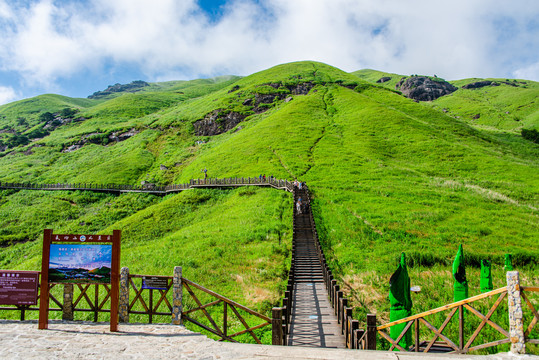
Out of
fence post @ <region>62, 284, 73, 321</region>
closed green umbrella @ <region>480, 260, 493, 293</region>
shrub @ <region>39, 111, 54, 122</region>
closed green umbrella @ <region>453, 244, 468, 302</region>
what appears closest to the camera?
fence post @ <region>62, 284, 73, 321</region>

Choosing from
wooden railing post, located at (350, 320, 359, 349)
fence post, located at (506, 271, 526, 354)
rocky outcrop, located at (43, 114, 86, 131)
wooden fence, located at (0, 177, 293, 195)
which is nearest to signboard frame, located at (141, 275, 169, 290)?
wooden railing post, located at (350, 320, 359, 349)

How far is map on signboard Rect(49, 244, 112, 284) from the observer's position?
1108 centimetres

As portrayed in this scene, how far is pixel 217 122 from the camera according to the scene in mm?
110875

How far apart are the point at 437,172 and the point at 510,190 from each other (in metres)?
12.2

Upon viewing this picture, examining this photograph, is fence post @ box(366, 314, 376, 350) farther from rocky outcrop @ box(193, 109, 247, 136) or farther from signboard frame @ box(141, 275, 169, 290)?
rocky outcrop @ box(193, 109, 247, 136)

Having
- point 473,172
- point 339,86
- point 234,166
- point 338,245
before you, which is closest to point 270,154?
point 234,166

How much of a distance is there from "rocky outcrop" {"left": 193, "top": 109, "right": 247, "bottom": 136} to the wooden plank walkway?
277ft

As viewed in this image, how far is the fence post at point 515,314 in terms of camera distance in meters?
7.93

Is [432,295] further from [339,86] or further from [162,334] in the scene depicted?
[339,86]

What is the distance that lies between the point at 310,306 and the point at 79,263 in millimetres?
10736

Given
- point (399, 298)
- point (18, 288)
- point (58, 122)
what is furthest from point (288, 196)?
point (58, 122)

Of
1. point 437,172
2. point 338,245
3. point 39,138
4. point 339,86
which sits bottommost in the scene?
→ point 338,245

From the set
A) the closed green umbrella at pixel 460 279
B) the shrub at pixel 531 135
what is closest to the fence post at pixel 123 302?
the closed green umbrella at pixel 460 279

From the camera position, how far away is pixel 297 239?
94.2 feet
